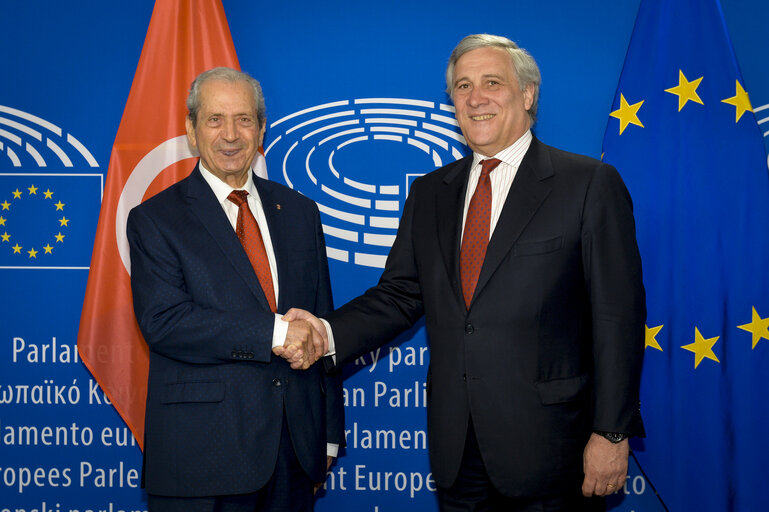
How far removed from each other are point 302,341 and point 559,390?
83 cm

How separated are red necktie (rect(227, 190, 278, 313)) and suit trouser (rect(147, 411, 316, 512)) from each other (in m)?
0.44

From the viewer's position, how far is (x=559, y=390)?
1.99 metres

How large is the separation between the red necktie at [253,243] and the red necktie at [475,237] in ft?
2.19

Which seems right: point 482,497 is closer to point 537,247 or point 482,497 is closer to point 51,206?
point 537,247

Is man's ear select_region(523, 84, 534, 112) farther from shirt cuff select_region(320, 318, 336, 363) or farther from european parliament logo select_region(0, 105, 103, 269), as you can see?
european parliament logo select_region(0, 105, 103, 269)

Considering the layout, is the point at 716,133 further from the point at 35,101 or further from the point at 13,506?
the point at 13,506

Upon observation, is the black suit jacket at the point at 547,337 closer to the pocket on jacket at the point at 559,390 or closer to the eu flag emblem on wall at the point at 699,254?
the pocket on jacket at the point at 559,390

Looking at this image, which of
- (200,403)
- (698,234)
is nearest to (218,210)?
(200,403)

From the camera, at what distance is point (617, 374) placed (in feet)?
6.33

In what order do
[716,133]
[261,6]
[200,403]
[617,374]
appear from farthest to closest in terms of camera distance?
[261,6]
[716,133]
[200,403]
[617,374]

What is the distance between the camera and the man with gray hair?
1.96 metres

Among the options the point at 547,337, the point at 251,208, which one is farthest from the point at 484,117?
the point at 251,208

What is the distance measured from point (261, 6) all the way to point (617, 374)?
2480 mm

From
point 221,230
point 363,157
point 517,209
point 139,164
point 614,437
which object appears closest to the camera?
point 614,437
